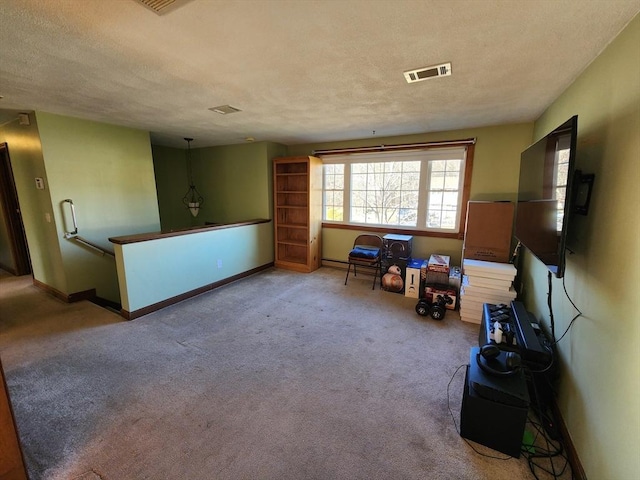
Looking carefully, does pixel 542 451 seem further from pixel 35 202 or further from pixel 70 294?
pixel 35 202

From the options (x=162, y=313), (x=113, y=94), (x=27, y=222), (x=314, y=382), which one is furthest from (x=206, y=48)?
(x=27, y=222)

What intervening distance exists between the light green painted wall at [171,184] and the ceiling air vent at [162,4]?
15.5 ft

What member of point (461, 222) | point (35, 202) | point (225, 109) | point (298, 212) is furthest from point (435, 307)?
point (35, 202)

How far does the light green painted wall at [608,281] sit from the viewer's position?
114 centimetres

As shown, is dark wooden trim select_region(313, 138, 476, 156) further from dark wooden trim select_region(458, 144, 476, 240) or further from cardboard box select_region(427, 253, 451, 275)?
cardboard box select_region(427, 253, 451, 275)

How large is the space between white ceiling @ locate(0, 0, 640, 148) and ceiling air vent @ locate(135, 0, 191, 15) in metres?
0.04

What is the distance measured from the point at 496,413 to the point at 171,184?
602 centimetres

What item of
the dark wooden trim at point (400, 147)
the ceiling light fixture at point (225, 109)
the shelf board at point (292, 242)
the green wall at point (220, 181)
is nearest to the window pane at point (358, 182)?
the dark wooden trim at point (400, 147)

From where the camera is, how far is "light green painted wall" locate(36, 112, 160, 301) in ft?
10.3

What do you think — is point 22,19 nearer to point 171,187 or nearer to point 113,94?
point 113,94

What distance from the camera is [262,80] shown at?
2.08 metres

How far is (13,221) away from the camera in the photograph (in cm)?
426

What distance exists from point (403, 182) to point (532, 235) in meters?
2.43

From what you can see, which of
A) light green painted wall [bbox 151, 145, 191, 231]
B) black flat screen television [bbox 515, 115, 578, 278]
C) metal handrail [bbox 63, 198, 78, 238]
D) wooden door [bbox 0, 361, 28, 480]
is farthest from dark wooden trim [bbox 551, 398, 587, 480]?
light green painted wall [bbox 151, 145, 191, 231]
